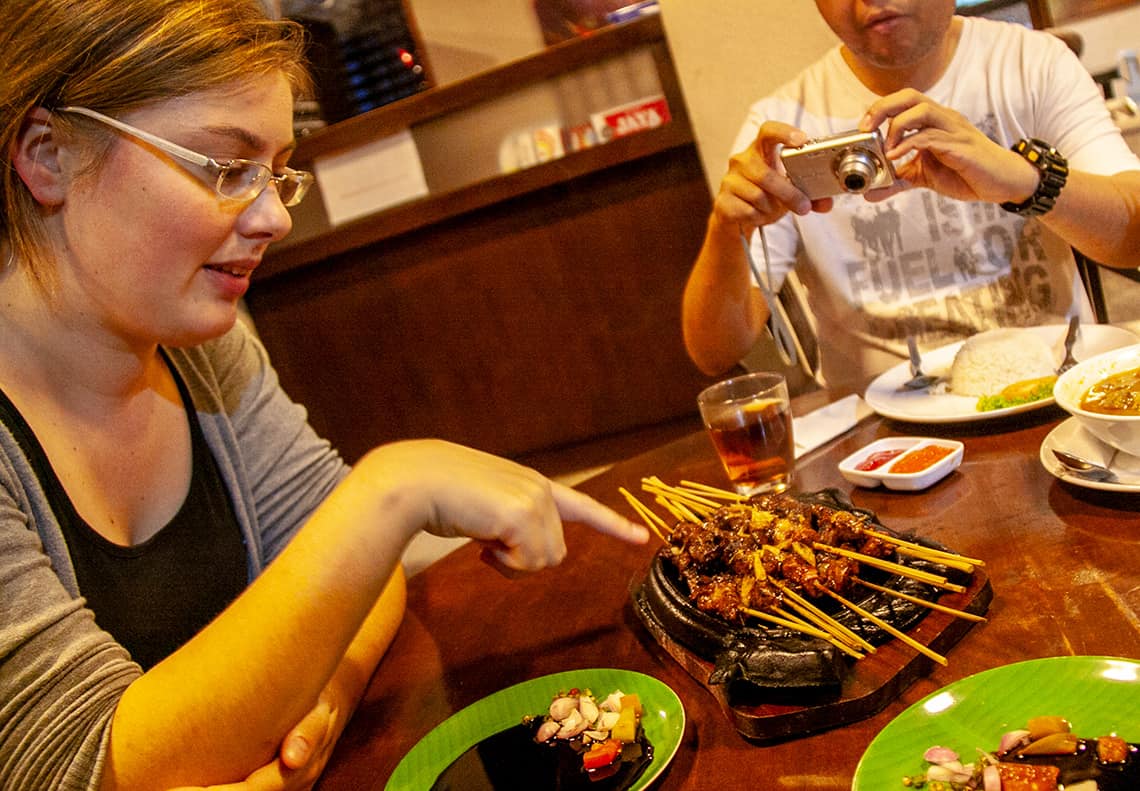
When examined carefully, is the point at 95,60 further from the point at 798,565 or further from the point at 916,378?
the point at 916,378

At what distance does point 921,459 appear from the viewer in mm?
1377

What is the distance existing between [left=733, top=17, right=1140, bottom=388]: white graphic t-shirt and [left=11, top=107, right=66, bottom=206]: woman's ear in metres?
1.54

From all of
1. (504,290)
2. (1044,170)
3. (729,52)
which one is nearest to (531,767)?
(1044,170)

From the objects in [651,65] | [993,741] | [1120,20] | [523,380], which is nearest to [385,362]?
[523,380]

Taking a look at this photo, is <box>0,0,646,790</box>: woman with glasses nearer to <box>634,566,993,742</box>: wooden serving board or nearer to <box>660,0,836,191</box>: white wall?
<box>634,566,993,742</box>: wooden serving board

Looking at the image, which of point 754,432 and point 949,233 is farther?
point 949,233

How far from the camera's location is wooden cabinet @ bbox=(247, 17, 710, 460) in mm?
3578

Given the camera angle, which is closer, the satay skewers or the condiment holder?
the satay skewers

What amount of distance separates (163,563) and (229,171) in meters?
0.65

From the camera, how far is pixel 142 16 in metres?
1.26

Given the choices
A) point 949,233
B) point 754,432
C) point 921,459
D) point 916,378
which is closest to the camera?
point 921,459

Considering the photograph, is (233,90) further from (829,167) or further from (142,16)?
(829,167)

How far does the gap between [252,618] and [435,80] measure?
3260 mm

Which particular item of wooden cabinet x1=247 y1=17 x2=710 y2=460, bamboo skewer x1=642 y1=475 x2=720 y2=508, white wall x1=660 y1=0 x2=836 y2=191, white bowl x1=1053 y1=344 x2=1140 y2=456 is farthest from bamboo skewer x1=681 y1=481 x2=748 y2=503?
wooden cabinet x1=247 y1=17 x2=710 y2=460
